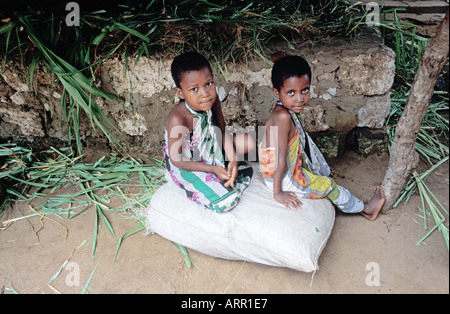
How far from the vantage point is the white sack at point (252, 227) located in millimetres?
1904

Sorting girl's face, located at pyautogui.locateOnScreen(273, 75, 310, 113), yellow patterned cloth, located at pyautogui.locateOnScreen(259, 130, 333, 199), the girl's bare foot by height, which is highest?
girl's face, located at pyautogui.locateOnScreen(273, 75, 310, 113)

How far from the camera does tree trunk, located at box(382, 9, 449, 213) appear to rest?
5.76 ft

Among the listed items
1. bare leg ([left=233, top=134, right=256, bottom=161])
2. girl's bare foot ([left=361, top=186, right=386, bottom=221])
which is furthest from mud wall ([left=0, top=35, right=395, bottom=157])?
girl's bare foot ([left=361, top=186, right=386, bottom=221])

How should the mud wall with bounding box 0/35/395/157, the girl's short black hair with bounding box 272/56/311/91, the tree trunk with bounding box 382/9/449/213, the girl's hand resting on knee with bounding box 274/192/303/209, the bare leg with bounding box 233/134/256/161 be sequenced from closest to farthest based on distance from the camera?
the tree trunk with bounding box 382/9/449/213 → the girl's short black hair with bounding box 272/56/311/91 → the girl's hand resting on knee with bounding box 274/192/303/209 → the bare leg with bounding box 233/134/256/161 → the mud wall with bounding box 0/35/395/157

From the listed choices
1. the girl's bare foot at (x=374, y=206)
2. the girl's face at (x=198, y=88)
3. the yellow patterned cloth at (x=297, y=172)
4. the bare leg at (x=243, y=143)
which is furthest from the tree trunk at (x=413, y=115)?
the girl's face at (x=198, y=88)

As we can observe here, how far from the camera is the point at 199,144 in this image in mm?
2205

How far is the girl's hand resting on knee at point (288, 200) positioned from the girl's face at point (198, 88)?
2.14 ft

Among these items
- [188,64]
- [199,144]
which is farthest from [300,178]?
[188,64]

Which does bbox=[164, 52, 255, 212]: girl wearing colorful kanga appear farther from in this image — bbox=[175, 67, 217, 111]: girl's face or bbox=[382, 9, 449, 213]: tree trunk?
bbox=[382, 9, 449, 213]: tree trunk

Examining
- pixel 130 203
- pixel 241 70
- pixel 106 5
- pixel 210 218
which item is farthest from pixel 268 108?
pixel 106 5

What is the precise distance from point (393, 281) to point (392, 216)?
2.20 ft

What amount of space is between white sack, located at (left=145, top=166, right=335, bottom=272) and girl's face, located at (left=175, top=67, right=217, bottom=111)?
59 centimetres

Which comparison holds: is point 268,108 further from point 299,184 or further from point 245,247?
point 245,247

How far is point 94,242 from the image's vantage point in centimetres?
222
